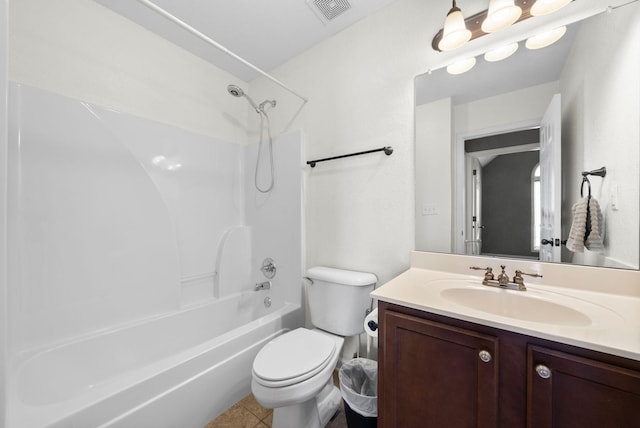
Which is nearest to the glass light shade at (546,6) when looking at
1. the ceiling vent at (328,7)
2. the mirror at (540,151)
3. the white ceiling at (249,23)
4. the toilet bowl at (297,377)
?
the mirror at (540,151)

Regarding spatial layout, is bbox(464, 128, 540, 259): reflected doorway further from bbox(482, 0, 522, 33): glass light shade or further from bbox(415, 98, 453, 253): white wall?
bbox(482, 0, 522, 33): glass light shade

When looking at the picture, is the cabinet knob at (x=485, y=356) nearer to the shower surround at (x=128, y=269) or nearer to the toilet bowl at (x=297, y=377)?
the toilet bowl at (x=297, y=377)

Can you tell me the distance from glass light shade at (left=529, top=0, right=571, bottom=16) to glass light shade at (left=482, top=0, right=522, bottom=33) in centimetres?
5

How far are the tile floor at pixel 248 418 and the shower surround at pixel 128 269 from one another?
6cm

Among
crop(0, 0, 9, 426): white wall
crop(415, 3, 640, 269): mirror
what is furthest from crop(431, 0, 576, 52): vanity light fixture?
crop(0, 0, 9, 426): white wall

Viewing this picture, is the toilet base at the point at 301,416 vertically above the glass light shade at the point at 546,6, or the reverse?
the glass light shade at the point at 546,6

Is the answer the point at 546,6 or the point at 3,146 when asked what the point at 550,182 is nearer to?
the point at 546,6

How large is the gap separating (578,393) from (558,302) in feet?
1.23

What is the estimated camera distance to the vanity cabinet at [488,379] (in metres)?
0.60

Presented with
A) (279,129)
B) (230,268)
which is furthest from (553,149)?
(230,268)

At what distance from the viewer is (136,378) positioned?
41.7 inches

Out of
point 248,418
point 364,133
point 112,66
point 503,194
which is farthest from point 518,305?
point 112,66

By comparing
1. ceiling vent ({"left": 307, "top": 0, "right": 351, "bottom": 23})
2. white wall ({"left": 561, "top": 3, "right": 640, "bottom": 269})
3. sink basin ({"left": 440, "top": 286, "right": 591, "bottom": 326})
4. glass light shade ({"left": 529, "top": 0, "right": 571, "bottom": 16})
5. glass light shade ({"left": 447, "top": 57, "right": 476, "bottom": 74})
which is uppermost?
ceiling vent ({"left": 307, "top": 0, "right": 351, "bottom": 23})

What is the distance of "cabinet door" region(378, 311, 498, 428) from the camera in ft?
2.43
